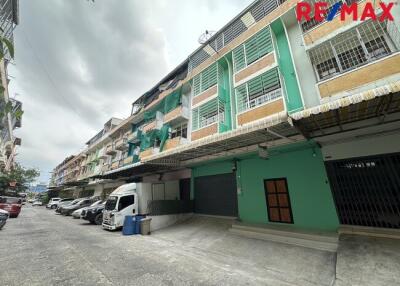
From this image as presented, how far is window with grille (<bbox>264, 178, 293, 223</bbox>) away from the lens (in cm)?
966

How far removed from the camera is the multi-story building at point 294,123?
7.18 meters

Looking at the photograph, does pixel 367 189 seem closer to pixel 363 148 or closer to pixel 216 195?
pixel 363 148

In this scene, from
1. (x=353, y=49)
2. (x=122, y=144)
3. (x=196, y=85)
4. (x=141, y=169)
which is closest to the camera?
(x=353, y=49)

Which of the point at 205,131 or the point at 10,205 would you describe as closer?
the point at 205,131

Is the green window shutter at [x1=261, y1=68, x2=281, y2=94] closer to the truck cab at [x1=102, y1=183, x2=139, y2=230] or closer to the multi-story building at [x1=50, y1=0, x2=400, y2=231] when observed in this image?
the multi-story building at [x1=50, y1=0, x2=400, y2=231]

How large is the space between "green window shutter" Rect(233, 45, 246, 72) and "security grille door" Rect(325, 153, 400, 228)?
785cm

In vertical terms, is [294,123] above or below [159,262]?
above

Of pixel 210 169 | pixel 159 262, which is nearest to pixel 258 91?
pixel 210 169

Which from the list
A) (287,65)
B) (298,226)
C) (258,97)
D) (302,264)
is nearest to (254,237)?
(298,226)

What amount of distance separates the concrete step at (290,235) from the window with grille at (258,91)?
6.62 meters

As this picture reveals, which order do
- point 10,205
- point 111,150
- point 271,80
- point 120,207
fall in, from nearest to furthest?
1. point 271,80
2. point 120,207
3. point 10,205
4. point 111,150

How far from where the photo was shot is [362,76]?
7613 millimetres

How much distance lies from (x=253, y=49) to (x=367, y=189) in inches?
375

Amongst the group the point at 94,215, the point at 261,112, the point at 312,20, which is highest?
the point at 312,20
